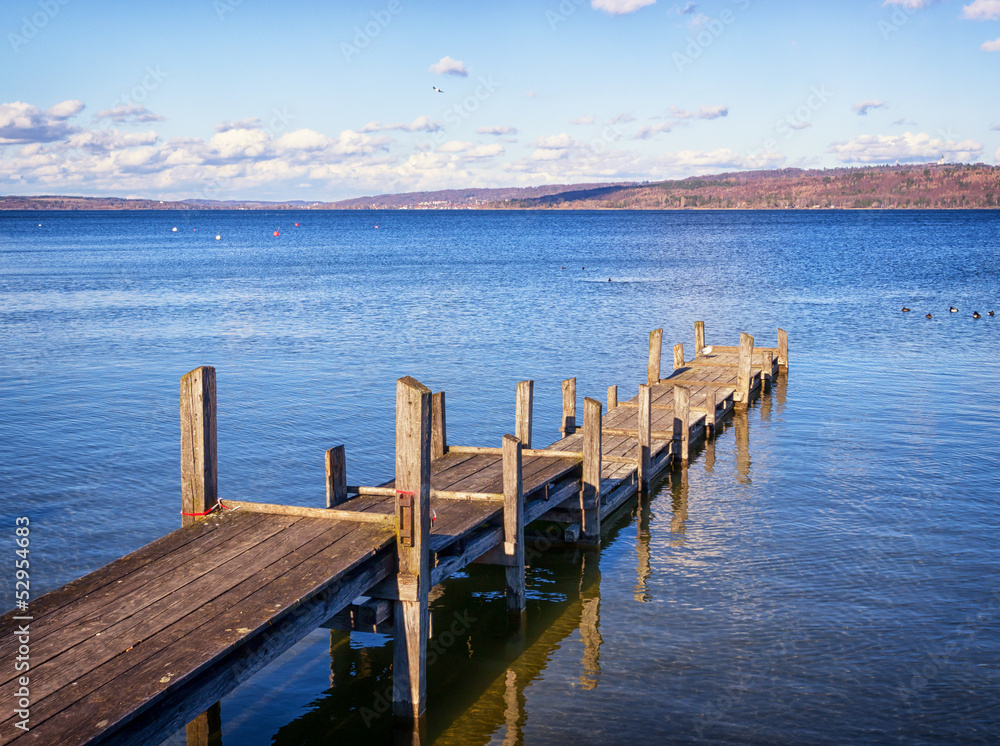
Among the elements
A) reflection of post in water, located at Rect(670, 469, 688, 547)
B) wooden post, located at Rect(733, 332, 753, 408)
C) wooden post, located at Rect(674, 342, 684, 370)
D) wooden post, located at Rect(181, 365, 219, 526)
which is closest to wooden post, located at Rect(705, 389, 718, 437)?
reflection of post in water, located at Rect(670, 469, 688, 547)

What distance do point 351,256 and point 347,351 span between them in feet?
201

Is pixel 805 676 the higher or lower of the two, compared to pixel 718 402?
lower

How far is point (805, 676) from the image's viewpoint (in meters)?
10.2

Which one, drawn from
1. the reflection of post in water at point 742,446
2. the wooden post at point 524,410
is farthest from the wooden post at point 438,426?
the reflection of post in water at point 742,446

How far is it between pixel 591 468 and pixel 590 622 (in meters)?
2.56

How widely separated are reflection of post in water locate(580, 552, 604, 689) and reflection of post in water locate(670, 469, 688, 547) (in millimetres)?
1726

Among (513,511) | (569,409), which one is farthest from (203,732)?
(569,409)

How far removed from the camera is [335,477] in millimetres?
10906

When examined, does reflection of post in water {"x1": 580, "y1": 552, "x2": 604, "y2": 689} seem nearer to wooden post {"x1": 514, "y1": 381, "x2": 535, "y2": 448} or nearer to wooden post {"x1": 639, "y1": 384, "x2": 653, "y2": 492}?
wooden post {"x1": 514, "y1": 381, "x2": 535, "y2": 448}

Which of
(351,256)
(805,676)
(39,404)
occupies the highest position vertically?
(351,256)

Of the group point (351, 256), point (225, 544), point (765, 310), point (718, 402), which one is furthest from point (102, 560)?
point (351, 256)

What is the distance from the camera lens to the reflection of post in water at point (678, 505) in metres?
14.9

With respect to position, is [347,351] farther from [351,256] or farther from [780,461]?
[351,256]

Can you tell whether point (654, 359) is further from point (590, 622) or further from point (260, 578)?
point (260, 578)
